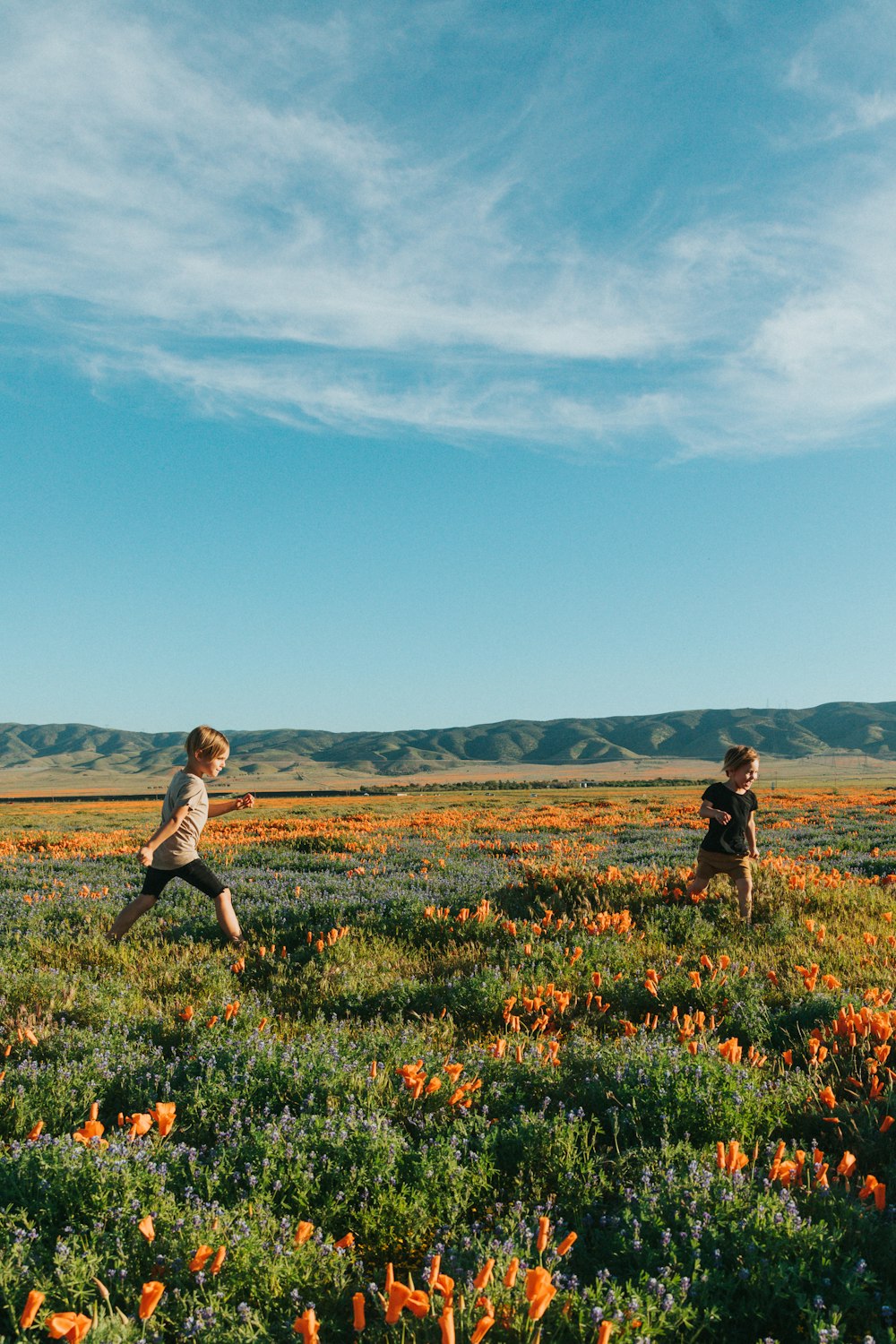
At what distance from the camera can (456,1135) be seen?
378 centimetres

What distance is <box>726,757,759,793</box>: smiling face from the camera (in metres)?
8.45

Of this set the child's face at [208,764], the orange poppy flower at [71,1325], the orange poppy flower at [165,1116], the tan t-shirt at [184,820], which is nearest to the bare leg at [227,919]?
the tan t-shirt at [184,820]

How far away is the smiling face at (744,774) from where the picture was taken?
845 cm

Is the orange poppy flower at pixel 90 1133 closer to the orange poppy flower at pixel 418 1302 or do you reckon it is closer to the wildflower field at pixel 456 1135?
→ the wildflower field at pixel 456 1135

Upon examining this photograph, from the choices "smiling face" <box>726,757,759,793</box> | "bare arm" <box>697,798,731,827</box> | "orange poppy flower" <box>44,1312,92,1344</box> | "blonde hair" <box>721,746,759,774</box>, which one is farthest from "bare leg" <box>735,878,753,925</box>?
"orange poppy flower" <box>44,1312,92,1344</box>

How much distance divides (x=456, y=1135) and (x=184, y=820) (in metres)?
4.70

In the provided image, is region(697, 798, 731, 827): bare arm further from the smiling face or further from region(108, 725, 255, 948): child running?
region(108, 725, 255, 948): child running

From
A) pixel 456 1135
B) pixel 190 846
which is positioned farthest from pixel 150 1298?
pixel 190 846

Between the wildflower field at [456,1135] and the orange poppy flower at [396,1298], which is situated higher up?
the orange poppy flower at [396,1298]

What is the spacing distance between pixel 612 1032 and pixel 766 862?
6.58 metres

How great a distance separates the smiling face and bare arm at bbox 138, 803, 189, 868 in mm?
5616

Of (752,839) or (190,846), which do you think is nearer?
(190,846)

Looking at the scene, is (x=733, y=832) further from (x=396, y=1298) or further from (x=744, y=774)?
(x=396, y=1298)

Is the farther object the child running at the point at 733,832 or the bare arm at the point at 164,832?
the child running at the point at 733,832
